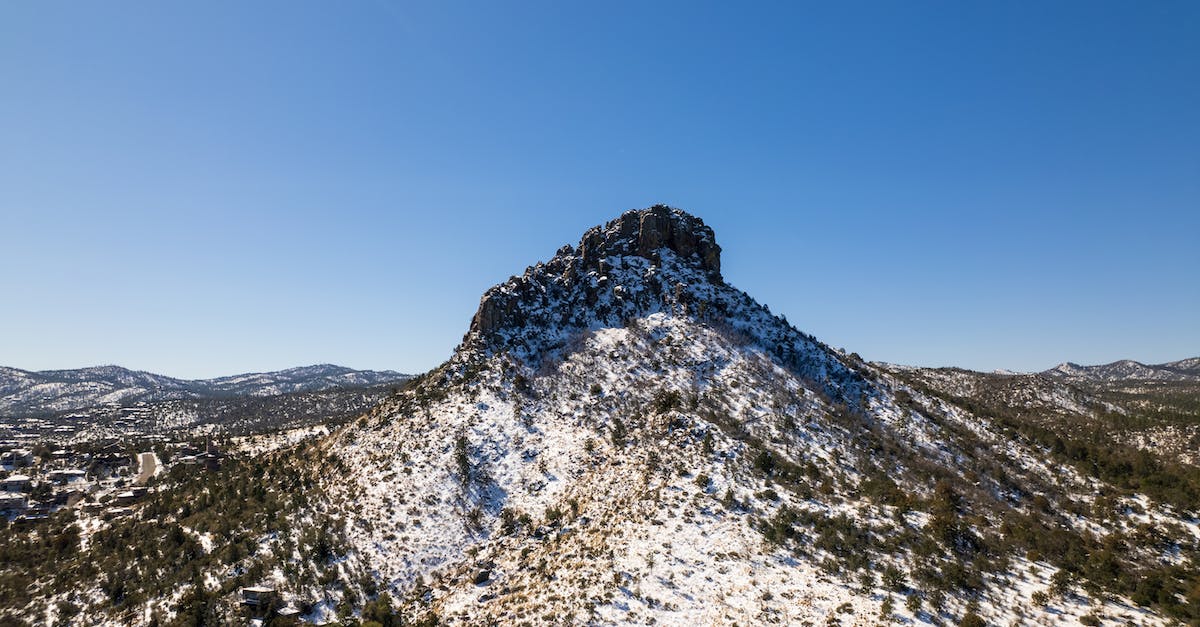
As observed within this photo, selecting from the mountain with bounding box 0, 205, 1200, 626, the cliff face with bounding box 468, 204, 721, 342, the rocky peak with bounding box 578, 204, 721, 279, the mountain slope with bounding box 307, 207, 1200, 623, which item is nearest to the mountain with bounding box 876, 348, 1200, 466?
the mountain slope with bounding box 307, 207, 1200, 623

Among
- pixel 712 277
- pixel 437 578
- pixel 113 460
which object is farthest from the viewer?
pixel 113 460

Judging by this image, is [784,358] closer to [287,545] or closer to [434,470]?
[434,470]

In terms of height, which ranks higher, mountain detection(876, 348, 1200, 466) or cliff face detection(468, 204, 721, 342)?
cliff face detection(468, 204, 721, 342)

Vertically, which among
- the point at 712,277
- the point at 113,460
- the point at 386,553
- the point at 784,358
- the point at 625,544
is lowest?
the point at 113,460

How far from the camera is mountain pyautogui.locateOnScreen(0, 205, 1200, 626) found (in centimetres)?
2641

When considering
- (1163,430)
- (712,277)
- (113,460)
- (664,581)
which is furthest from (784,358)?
(113,460)

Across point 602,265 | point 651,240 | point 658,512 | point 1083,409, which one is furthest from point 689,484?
point 1083,409

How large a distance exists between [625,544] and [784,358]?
109ft

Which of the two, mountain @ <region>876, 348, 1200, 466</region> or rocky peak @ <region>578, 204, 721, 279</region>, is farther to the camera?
rocky peak @ <region>578, 204, 721, 279</region>

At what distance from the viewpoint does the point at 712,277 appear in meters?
67.4

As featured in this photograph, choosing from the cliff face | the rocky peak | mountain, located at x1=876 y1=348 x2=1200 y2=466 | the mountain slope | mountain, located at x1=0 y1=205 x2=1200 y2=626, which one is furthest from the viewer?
the rocky peak

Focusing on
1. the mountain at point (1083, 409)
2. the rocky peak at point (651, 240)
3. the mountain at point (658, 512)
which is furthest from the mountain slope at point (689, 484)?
the mountain at point (1083, 409)

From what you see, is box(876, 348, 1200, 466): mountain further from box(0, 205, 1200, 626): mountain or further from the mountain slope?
box(0, 205, 1200, 626): mountain

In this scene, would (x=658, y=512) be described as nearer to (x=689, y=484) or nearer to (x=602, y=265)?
(x=689, y=484)
